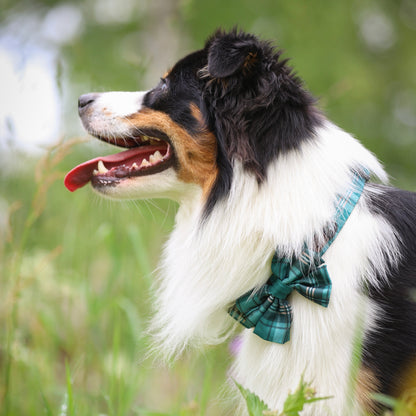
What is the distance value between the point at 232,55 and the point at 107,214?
185 centimetres

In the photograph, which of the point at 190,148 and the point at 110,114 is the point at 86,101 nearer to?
the point at 110,114

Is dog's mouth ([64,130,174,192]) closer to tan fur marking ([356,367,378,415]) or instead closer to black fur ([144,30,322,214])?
black fur ([144,30,322,214])

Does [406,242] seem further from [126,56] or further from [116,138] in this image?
[126,56]

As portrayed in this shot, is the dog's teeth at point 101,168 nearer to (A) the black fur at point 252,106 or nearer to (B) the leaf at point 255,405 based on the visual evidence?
(A) the black fur at point 252,106

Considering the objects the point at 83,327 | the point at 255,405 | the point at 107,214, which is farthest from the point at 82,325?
the point at 255,405

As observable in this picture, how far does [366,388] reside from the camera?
188 centimetres

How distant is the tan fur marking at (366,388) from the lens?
1.88 m

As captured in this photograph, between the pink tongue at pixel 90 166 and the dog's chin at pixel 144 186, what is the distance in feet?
0.40

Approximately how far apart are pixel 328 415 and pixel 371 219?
2.64ft

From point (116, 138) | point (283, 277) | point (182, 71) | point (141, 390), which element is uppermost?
point (182, 71)

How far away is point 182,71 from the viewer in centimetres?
246

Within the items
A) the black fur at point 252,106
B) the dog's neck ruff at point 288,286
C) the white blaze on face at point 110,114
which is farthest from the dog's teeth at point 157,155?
the dog's neck ruff at point 288,286

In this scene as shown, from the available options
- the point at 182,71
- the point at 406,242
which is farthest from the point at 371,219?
the point at 182,71

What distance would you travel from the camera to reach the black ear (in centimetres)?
207
